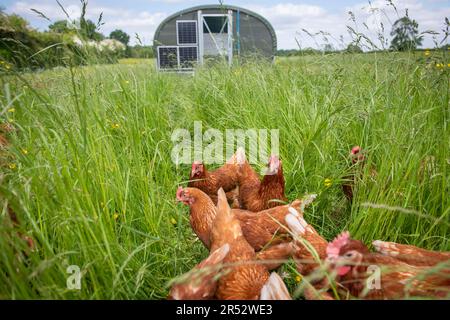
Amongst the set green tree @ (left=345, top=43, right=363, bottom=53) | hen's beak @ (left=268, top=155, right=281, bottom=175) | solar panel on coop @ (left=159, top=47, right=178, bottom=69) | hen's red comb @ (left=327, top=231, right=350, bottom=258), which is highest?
solar panel on coop @ (left=159, top=47, right=178, bottom=69)

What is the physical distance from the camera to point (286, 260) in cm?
90

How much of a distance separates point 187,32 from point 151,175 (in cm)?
1375

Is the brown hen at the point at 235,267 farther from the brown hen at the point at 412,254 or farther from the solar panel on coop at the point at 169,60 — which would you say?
the solar panel on coop at the point at 169,60

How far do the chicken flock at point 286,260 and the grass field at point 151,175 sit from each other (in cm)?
17

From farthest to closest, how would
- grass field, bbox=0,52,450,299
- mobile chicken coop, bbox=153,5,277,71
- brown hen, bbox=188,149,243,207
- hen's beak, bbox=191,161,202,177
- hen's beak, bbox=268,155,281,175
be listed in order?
1. mobile chicken coop, bbox=153,5,277,71
2. brown hen, bbox=188,149,243,207
3. hen's beak, bbox=191,161,202,177
4. hen's beak, bbox=268,155,281,175
5. grass field, bbox=0,52,450,299

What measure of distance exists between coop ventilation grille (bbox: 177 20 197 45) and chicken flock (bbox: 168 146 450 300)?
1290 centimetres

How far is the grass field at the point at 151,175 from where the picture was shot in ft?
3.66

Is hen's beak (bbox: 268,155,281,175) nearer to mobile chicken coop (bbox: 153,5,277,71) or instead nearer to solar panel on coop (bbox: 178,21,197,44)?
mobile chicken coop (bbox: 153,5,277,71)

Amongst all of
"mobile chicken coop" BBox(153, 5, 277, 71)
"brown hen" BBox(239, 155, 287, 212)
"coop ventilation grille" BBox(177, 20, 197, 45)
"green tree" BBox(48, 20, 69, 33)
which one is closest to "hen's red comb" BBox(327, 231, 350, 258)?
"brown hen" BBox(239, 155, 287, 212)

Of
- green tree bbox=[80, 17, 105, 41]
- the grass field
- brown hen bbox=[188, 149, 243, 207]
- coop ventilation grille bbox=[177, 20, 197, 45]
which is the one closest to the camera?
the grass field

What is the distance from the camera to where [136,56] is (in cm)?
363

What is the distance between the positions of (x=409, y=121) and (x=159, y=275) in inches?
66.6

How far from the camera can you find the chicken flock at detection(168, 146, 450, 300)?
3.32 feet
